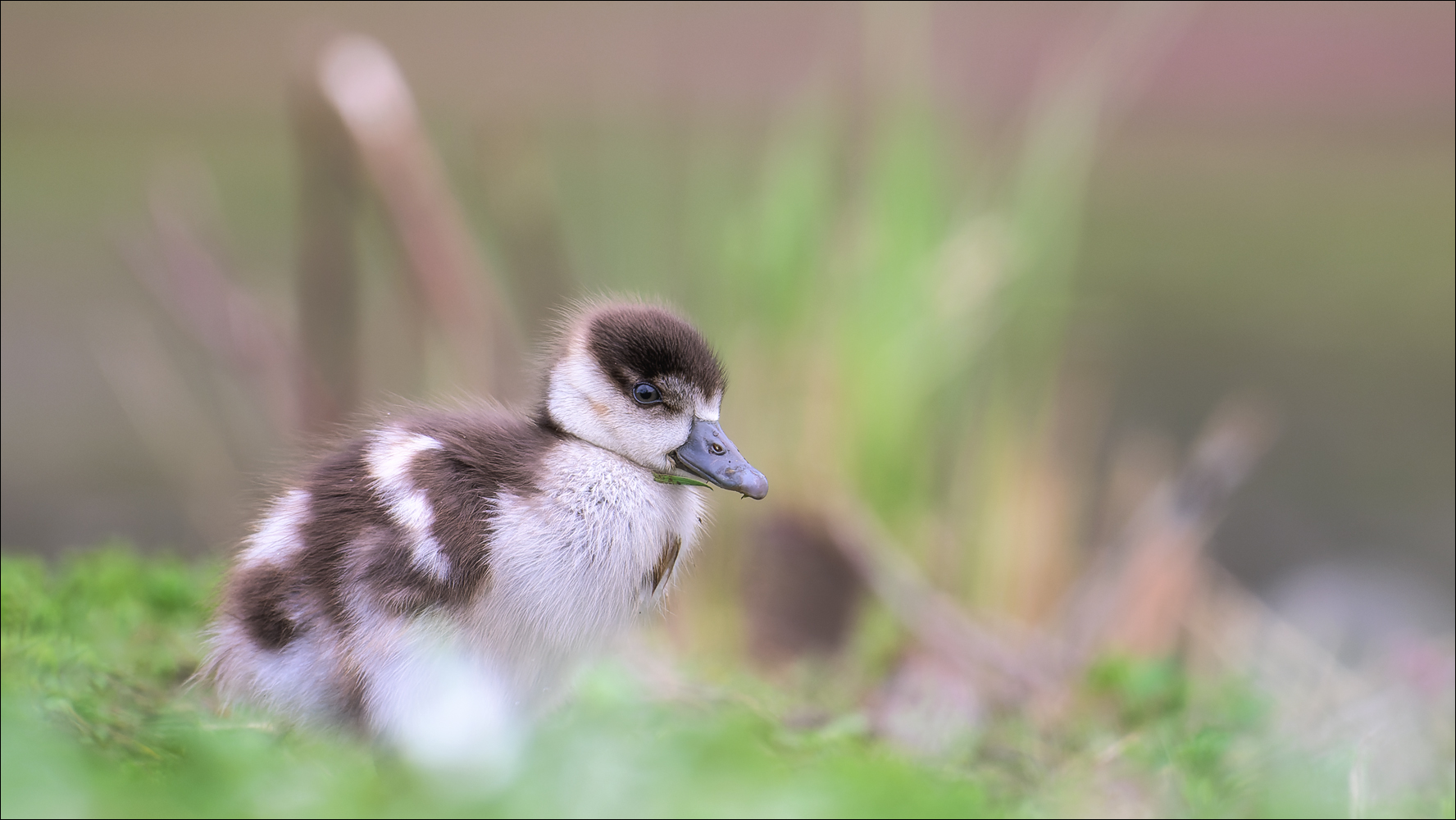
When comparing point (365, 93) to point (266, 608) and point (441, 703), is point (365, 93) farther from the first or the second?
point (441, 703)

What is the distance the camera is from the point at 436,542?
1364mm

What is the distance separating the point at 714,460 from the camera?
1477 millimetres

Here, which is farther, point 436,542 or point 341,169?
point 341,169

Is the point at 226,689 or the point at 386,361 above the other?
the point at 386,361

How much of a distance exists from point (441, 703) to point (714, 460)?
41cm

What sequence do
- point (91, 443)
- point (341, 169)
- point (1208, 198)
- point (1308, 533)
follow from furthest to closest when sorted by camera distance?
point (1208, 198) → point (91, 443) → point (1308, 533) → point (341, 169)

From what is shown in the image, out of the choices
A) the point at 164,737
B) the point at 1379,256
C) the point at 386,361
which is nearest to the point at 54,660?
the point at 164,737

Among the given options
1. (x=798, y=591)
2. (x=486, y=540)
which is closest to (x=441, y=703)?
(x=486, y=540)

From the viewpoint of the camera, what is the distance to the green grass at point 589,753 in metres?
1.04

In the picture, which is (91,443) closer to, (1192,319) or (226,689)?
(226,689)

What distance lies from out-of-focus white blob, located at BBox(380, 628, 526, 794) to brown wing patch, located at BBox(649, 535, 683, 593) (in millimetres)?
221

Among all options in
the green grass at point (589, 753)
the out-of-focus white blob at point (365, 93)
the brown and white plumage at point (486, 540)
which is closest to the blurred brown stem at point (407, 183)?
the out-of-focus white blob at point (365, 93)

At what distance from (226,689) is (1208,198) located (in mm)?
7296

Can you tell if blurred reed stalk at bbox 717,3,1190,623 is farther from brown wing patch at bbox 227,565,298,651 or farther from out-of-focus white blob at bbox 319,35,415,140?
brown wing patch at bbox 227,565,298,651
